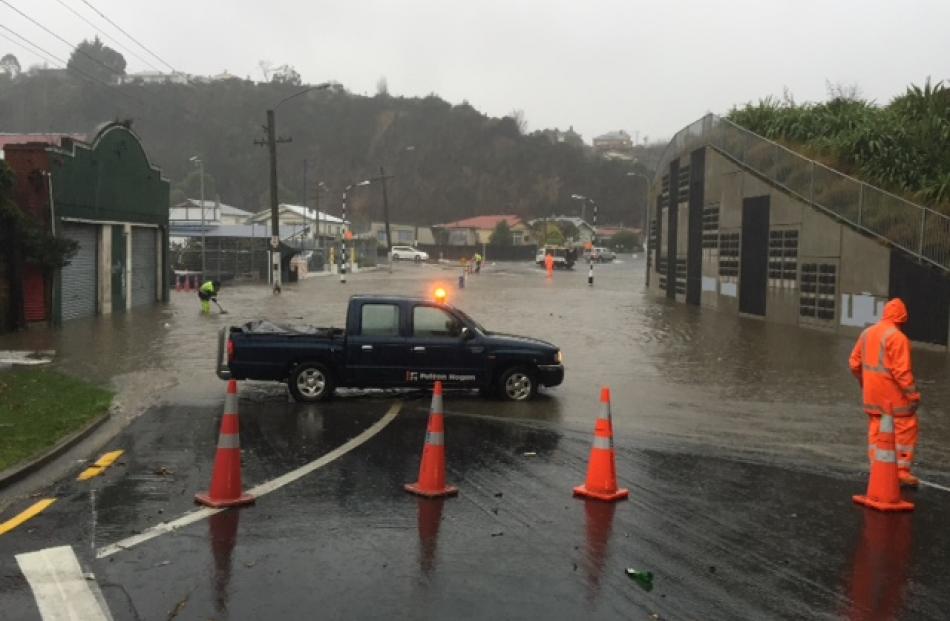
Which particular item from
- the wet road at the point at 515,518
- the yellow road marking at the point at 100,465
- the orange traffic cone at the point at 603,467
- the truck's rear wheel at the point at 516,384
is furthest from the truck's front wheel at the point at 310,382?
the orange traffic cone at the point at 603,467

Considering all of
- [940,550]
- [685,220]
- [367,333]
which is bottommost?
[940,550]

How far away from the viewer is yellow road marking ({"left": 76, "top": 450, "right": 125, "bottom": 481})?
341 inches

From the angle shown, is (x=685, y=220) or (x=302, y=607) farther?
(x=685, y=220)

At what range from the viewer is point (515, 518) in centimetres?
739

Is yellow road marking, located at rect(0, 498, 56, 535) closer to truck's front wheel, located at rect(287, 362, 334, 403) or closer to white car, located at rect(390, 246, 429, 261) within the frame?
truck's front wheel, located at rect(287, 362, 334, 403)

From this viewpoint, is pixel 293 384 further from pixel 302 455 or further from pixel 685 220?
pixel 685 220

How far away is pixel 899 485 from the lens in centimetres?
820

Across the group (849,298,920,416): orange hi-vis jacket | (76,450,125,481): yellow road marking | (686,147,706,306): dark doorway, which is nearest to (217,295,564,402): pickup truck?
(76,450,125,481): yellow road marking

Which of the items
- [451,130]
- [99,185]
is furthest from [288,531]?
[451,130]

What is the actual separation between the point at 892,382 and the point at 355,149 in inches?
6578

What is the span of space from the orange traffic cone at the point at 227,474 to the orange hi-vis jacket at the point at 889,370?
5.66 m

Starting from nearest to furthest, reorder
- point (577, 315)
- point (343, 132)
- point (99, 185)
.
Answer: point (99, 185), point (577, 315), point (343, 132)

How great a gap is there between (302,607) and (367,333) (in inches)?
298

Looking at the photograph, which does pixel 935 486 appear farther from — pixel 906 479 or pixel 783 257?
pixel 783 257
